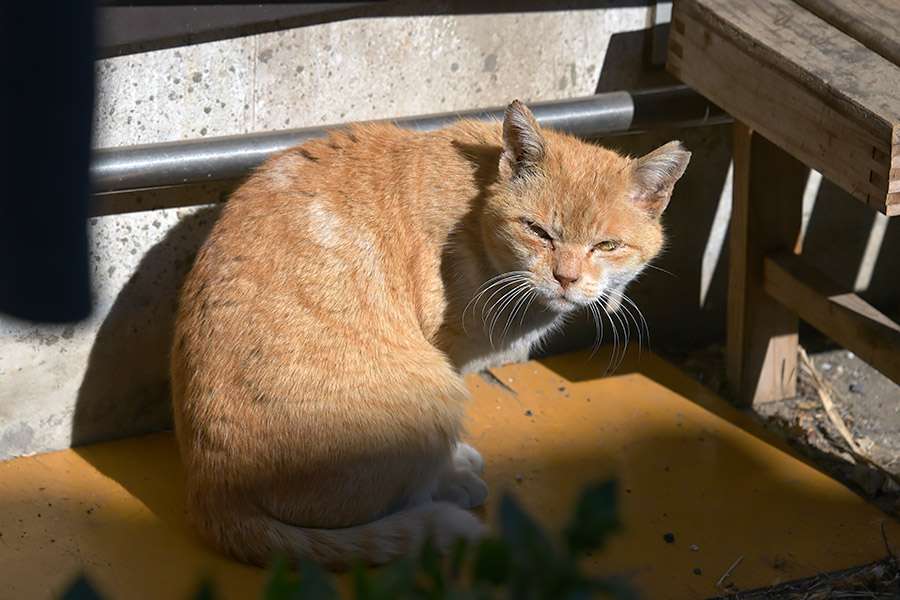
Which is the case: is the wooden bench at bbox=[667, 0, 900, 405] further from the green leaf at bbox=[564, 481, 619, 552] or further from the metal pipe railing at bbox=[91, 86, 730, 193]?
the green leaf at bbox=[564, 481, 619, 552]

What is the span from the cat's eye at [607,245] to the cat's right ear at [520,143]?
0.98 ft

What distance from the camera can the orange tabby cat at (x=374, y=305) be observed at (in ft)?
7.66

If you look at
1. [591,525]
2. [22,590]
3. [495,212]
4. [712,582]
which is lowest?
[712,582]

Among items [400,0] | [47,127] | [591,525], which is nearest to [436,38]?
[400,0]

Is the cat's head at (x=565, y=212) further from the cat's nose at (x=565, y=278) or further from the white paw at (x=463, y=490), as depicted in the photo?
the white paw at (x=463, y=490)

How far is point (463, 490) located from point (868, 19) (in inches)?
78.3

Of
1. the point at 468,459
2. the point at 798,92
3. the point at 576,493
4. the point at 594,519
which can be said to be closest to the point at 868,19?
the point at 798,92

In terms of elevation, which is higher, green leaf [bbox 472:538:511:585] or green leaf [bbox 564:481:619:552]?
green leaf [bbox 564:481:619:552]

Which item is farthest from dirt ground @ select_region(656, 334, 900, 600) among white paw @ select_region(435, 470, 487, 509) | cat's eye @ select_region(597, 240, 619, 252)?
cat's eye @ select_region(597, 240, 619, 252)

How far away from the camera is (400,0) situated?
2959 mm

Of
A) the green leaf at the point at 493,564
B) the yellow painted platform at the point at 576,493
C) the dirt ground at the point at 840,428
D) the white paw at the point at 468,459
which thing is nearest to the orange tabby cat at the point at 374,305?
the white paw at the point at 468,459

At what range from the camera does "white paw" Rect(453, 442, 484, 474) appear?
2.89 meters

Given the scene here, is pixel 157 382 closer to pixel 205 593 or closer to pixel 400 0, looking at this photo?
pixel 400 0

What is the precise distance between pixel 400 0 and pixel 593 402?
66.0 inches
